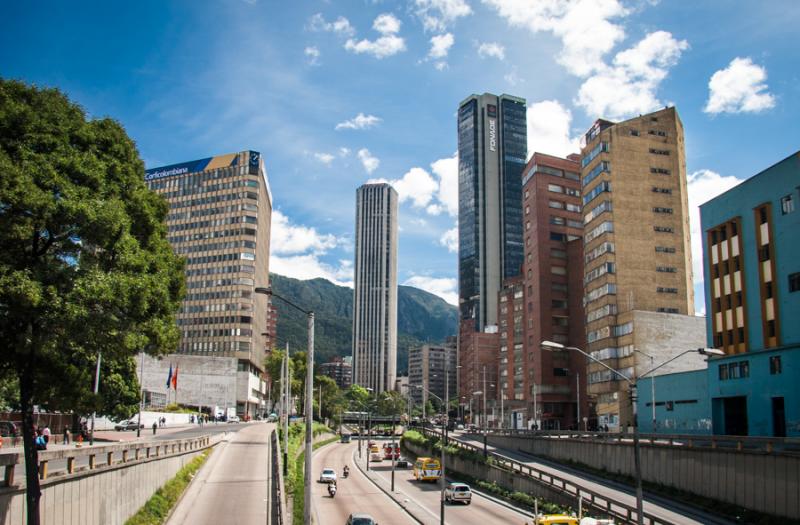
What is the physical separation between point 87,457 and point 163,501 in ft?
16.5

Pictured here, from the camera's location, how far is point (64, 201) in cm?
1989

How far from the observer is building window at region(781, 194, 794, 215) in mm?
52906

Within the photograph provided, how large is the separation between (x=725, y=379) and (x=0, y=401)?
68682mm

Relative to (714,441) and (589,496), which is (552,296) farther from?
(714,441)

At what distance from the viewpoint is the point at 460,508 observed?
2117 inches

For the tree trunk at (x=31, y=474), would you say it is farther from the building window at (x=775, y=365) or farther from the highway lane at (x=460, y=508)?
the building window at (x=775, y=365)

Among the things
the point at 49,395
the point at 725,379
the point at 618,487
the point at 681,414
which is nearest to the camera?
the point at 49,395

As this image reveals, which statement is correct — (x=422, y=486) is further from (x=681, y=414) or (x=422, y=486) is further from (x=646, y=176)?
(x=646, y=176)

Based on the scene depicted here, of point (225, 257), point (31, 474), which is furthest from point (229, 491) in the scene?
point (225, 257)

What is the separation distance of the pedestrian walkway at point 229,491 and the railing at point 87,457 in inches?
116

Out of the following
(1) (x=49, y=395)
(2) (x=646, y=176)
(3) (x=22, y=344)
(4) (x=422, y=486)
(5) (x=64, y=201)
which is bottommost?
(4) (x=422, y=486)

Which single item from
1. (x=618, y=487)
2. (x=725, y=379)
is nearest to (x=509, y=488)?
(x=618, y=487)

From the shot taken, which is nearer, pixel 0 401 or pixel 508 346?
pixel 0 401

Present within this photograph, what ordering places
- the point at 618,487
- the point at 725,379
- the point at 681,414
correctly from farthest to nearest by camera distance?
1. the point at 681,414
2. the point at 725,379
3. the point at 618,487
